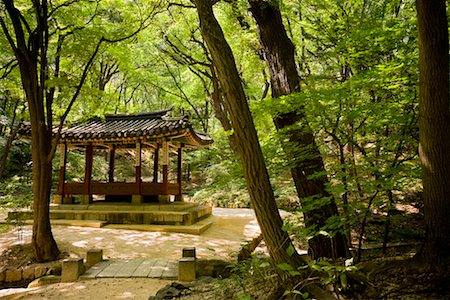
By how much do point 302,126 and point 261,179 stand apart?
1.47 metres

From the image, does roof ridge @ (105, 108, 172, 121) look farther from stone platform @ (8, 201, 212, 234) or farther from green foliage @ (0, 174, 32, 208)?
green foliage @ (0, 174, 32, 208)

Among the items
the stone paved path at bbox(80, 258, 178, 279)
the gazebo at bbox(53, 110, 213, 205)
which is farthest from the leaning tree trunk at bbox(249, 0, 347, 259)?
the gazebo at bbox(53, 110, 213, 205)

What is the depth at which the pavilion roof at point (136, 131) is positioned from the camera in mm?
10172

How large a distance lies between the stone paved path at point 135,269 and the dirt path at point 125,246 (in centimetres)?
18

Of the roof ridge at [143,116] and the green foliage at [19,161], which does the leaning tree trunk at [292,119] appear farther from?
the green foliage at [19,161]

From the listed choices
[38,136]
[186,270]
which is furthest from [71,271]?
[38,136]

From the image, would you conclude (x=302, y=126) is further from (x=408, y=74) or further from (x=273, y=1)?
(x=273, y=1)

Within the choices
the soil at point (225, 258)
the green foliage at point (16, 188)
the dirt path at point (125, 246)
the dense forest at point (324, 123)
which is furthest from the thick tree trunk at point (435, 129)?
the green foliage at point (16, 188)

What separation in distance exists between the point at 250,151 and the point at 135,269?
388cm

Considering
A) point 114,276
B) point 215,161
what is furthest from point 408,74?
point 215,161

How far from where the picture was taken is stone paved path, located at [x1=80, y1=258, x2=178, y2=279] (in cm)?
500

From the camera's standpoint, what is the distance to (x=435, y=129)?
2465 mm

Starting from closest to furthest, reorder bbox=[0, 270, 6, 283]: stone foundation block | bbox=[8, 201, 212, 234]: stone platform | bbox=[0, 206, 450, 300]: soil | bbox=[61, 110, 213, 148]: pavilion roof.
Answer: bbox=[0, 206, 450, 300]: soil → bbox=[0, 270, 6, 283]: stone foundation block → bbox=[8, 201, 212, 234]: stone platform → bbox=[61, 110, 213, 148]: pavilion roof

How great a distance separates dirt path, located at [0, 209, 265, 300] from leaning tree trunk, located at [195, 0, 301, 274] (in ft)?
7.94
